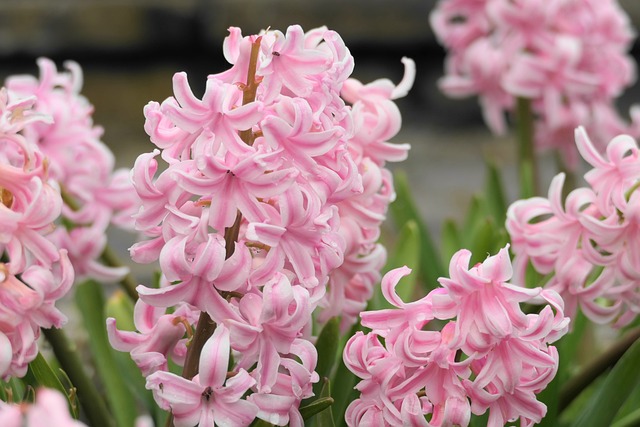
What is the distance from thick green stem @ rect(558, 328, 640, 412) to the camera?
2.59ft

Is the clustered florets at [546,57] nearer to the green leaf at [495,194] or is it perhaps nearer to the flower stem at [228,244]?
the green leaf at [495,194]

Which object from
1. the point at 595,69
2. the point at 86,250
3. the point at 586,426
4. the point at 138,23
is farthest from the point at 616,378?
the point at 138,23

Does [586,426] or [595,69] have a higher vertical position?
[595,69]

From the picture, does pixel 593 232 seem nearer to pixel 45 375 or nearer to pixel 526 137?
pixel 45 375

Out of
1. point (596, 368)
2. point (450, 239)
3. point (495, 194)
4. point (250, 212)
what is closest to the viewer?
point (250, 212)

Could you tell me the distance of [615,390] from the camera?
2.44 ft

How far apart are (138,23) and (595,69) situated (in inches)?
103

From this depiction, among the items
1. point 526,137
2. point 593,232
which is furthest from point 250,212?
point 526,137

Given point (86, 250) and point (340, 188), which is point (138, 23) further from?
point (340, 188)

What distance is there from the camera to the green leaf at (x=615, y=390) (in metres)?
0.73

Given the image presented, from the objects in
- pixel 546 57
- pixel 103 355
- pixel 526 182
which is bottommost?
pixel 103 355

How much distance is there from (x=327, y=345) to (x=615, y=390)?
196 mm

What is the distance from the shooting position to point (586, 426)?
774mm

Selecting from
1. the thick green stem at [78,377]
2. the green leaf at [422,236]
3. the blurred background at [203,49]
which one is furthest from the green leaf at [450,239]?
the blurred background at [203,49]
